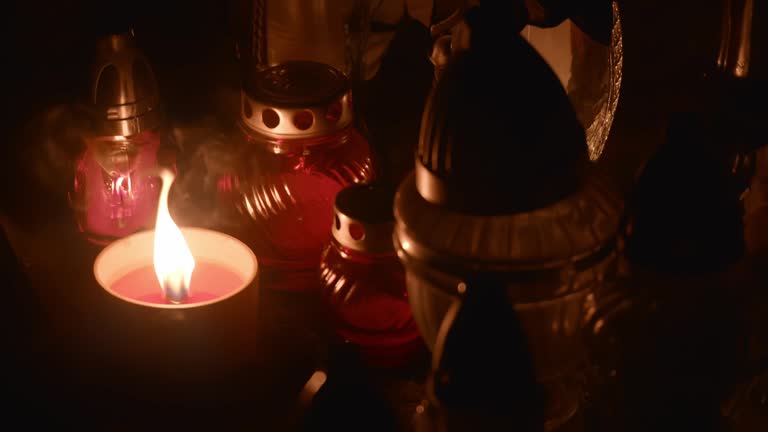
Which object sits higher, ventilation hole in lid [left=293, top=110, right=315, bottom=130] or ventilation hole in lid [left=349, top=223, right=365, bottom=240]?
ventilation hole in lid [left=293, top=110, right=315, bottom=130]

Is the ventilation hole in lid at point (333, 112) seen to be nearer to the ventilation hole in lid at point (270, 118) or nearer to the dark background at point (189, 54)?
the ventilation hole in lid at point (270, 118)

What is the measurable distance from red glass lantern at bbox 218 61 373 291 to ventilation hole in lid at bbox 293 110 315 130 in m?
0.02

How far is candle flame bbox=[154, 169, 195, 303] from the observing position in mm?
601

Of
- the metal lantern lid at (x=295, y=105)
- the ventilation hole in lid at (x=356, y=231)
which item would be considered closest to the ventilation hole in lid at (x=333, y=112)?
the metal lantern lid at (x=295, y=105)

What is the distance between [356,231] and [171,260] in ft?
0.41

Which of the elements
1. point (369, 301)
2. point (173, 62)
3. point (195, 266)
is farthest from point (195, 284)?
point (173, 62)

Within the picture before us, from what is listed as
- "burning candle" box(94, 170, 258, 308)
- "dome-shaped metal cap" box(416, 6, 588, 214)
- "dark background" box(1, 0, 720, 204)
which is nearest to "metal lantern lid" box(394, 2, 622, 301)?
"dome-shaped metal cap" box(416, 6, 588, 214)

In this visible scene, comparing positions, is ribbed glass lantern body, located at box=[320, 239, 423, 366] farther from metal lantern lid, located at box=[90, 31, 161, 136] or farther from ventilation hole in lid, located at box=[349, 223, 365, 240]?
metal lantern lid, located at box=[90, 31, 161, 136]

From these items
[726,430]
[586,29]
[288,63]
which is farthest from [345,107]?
[726,430]

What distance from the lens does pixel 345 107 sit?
67 centimetres

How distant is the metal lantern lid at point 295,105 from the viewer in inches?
25.3

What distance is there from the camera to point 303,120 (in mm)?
647

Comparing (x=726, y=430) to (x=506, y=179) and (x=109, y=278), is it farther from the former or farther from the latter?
(x=109, y=278)

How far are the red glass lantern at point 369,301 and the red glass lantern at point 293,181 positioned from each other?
49mm
